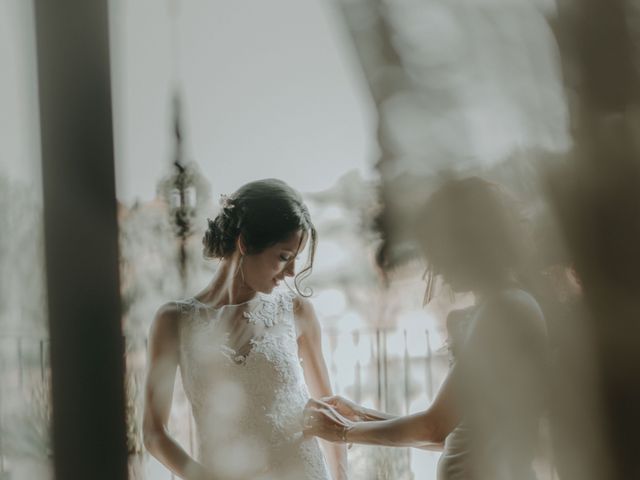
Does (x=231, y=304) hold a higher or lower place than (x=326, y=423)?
higher

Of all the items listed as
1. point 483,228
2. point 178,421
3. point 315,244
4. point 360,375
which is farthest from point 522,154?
point 178,421

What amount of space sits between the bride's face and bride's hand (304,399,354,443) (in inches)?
10.2

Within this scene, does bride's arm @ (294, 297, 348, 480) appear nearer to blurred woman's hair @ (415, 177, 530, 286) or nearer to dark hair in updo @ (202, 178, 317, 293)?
dark hair in updo @ (202, 178, 317, 293)

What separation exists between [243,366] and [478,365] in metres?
0.46

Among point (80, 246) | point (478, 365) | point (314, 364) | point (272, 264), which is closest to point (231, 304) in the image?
point (272, 264)

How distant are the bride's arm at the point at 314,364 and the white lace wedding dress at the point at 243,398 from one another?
7 cm

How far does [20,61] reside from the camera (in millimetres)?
1419

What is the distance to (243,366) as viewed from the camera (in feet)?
4.02

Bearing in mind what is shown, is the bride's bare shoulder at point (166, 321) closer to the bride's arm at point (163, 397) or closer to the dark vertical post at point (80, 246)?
the bride's arm at point (163, 397)

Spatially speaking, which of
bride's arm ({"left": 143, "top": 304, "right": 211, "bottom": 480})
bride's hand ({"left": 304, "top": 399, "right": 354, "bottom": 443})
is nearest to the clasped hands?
bride's hand ({"left": 304, "top": 399, "right": 354, "bottom": 443})

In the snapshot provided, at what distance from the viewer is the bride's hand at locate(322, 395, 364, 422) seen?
1276 mm

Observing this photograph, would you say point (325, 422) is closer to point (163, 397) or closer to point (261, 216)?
point (163, 397)

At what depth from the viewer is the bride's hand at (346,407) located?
128 centimetres

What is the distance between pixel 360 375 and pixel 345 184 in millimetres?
426
